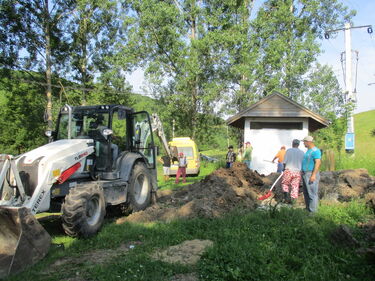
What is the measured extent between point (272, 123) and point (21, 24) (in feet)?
55.5

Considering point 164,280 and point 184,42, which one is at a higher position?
point 184,42

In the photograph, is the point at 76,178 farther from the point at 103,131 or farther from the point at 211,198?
the point at 211,198

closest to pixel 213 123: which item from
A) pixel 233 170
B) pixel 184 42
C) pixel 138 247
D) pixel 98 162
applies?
pixel 184 42

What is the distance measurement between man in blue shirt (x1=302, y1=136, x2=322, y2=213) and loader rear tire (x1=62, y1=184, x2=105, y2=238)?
431 centimetres

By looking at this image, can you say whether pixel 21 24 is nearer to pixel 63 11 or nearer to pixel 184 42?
pixel 63 11

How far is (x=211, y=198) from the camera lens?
9.26 meters

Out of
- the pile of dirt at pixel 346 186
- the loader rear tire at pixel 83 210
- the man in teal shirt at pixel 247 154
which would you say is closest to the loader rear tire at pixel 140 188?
the loader rear tire at pixel 83 210

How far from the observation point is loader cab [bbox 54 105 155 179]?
8.16 meters

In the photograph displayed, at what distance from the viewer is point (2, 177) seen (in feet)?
19.3

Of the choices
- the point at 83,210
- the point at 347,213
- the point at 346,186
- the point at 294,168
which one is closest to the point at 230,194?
the point at 294,168

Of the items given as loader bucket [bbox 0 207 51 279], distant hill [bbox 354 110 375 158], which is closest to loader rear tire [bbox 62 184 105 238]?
loader bucket [bbox 0 207 51 279]

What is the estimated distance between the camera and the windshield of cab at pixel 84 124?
8375 millimetres

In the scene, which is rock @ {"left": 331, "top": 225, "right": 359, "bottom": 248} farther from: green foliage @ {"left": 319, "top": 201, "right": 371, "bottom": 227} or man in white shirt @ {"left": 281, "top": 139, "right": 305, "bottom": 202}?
man in white shirt @ {"left": 281, "top": 139, "right": 305, "bottom": 202}

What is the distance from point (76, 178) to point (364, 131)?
66.5m
